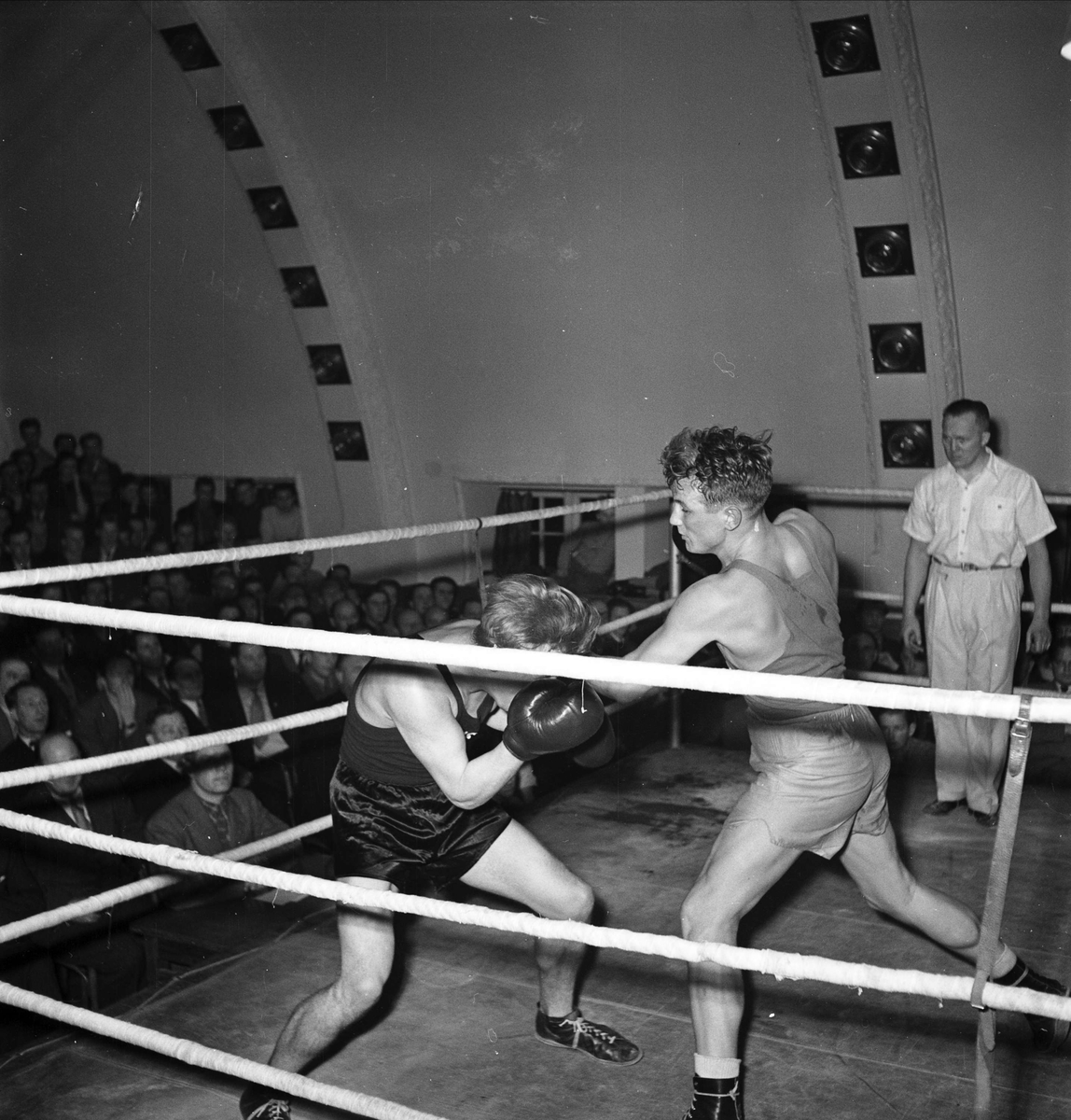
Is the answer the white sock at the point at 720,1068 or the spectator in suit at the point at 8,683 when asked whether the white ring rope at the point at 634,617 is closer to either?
the white sock at the point at 720,1068

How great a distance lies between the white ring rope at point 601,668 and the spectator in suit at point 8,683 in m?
2.19

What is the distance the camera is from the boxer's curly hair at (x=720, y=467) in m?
1.89

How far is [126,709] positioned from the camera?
4.34m

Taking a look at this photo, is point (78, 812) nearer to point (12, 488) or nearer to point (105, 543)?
point (105, 543)

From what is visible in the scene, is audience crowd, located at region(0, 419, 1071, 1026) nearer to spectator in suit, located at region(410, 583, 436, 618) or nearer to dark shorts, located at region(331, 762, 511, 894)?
spectator in suit, located at region(410, 583, 436, 618)

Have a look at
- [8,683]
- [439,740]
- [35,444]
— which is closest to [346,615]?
[8,683]

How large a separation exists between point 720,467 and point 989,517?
1.77 m

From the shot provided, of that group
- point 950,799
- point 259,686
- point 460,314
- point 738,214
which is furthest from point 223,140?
point 950,799

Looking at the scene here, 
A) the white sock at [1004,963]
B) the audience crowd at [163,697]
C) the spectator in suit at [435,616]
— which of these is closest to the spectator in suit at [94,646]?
the audience crowd at [163,697]

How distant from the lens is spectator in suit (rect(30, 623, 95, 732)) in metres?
4.00

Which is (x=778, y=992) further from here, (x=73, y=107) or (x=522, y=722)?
(x=73, y=107)


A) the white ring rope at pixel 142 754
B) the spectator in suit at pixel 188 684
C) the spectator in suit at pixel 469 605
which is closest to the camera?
the white ring rope at pixel 142 754

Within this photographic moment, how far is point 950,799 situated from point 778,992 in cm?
127

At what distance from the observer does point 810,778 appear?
→ 6.23ft
